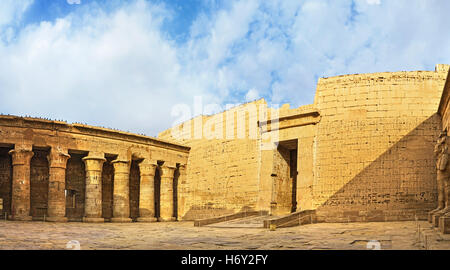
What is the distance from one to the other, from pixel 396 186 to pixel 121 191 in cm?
1233

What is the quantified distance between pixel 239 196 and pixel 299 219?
6029 mm

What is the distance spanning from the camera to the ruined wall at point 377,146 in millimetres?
15078

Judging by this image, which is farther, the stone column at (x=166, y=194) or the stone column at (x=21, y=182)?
the stone column at (x=166, y=194)

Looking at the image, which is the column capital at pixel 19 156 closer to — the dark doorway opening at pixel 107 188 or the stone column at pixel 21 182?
the stone column at pixel 21 182

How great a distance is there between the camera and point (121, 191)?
21.3 m

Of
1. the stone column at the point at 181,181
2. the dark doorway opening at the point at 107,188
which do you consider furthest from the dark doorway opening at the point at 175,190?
the dark doorway opening at the point at 107,188

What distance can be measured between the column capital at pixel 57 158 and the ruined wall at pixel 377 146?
10.6 metres

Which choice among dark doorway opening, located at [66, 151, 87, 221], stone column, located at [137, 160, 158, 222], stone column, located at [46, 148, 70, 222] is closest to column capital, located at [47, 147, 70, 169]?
stone column, located at [46, 148, 70, 222]

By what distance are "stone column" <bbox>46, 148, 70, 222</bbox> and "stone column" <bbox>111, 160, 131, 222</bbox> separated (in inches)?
104

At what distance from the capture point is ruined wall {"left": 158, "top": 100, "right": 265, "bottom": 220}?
20.6 meters

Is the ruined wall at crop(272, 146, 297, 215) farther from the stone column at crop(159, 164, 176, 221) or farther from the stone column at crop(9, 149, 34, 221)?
the stone column at crop(9, 149, 34, 221)

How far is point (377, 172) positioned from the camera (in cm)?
1554
